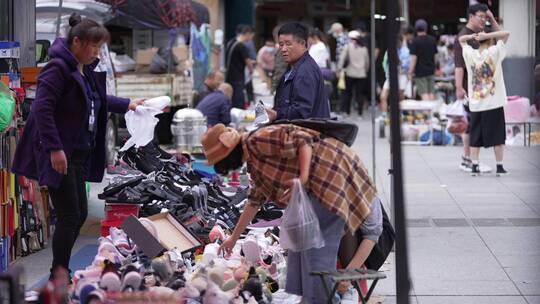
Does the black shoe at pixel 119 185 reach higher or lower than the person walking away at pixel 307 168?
lower

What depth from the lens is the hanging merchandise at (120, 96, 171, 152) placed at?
26.2ft

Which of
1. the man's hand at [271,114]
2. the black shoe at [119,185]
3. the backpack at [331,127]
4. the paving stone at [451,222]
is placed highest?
the man's hand at [271,114]

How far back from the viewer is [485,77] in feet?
42.4

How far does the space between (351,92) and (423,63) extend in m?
3.45

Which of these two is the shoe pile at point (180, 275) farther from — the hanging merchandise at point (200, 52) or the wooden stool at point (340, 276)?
the hanging merchandise at point (200, 52)

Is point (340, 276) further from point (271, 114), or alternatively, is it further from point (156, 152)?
point (156, 152)

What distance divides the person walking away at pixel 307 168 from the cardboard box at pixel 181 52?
43.3 feet

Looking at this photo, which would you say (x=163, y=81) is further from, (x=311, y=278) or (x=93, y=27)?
(x=311, y=278)

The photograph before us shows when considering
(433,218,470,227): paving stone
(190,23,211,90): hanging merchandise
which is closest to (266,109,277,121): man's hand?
(433,218,470,227): paving stone

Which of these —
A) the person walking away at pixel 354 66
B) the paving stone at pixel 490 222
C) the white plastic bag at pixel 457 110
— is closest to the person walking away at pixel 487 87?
the white plastic bag at pixel 457 110

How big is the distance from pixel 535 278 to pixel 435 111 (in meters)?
12.0

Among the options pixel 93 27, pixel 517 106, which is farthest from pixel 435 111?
pixel 93 27

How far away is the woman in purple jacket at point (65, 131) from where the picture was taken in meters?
6.77

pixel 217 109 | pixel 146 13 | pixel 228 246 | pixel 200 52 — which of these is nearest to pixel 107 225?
pixel 228 246
